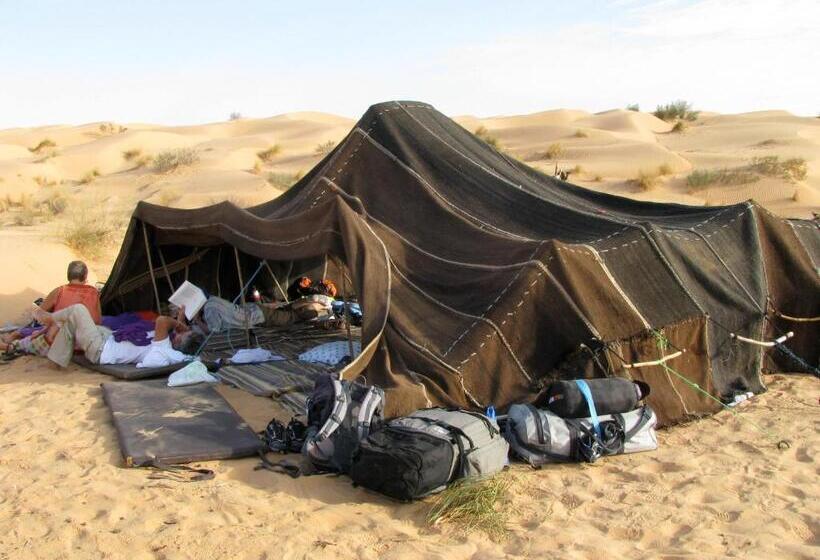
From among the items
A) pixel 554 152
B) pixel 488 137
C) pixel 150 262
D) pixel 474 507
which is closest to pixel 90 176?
pixel 488 137

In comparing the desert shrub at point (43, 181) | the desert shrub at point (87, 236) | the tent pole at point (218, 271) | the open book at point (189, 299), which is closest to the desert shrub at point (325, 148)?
the desert shrub at point (43, 181)

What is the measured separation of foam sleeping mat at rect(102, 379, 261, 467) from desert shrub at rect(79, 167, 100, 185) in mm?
22998

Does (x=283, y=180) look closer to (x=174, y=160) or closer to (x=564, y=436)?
(x=174, y=160)

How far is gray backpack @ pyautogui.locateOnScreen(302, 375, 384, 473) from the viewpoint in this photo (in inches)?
199

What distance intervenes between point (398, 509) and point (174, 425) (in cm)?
207

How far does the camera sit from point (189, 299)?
8.48 m

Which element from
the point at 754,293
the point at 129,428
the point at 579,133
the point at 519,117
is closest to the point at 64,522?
the point at 129,428

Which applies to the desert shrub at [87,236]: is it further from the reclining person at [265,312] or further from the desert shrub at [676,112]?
the desert shrub at [676,112]

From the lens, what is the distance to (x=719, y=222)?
7750 mm

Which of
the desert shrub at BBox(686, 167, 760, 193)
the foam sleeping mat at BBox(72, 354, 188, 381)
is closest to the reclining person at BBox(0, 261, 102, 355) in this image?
the foam sleeping mat at BBox(72, 354, 188, 381)

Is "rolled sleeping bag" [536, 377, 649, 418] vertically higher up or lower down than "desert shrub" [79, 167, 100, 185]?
lower down

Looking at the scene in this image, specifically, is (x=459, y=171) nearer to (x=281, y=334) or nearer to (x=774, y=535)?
(x=281, y=334)

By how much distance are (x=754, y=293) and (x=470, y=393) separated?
3162mm

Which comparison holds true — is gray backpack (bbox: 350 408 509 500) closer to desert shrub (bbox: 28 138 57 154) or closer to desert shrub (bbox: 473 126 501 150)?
desert shrub (bbox: 473 126 501 150)
